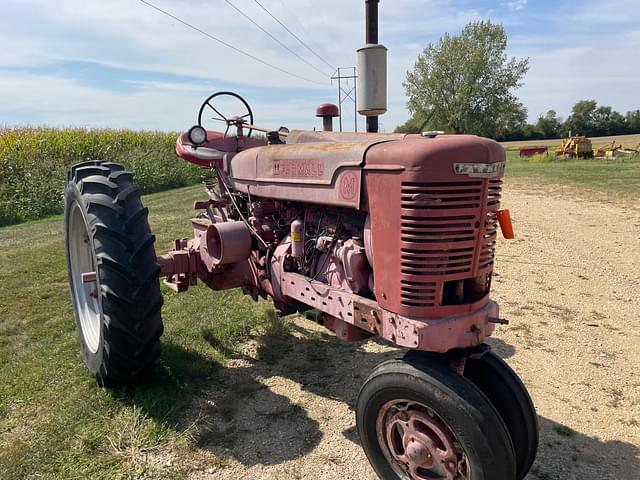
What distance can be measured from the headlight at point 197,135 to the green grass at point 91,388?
62.8 inches

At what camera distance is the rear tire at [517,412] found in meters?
2.37

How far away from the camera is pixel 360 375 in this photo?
144 inches

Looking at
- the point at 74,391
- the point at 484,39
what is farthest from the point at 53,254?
the point at 484,39

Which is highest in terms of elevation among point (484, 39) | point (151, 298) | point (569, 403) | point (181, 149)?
point (484, 39)

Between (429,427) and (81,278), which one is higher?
(81,278)

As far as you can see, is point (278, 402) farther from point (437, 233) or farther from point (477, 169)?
point (477, 169)

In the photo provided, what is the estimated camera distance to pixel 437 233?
217cm

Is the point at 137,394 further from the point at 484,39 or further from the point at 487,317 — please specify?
the point at 484,39

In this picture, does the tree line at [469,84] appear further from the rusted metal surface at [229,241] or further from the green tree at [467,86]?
the rusted metal surface at [229,241]

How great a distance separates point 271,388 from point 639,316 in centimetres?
358

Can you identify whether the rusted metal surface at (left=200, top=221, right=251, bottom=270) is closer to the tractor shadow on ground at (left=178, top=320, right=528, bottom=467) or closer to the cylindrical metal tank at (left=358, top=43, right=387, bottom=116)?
the tractor shadow on ground at (left=178, top=320, right=528, bottom=467)

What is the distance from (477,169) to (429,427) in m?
1.15

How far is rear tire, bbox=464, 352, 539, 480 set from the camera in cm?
237

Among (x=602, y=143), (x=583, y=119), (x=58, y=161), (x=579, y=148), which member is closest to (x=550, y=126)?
(x=583, y=119)
